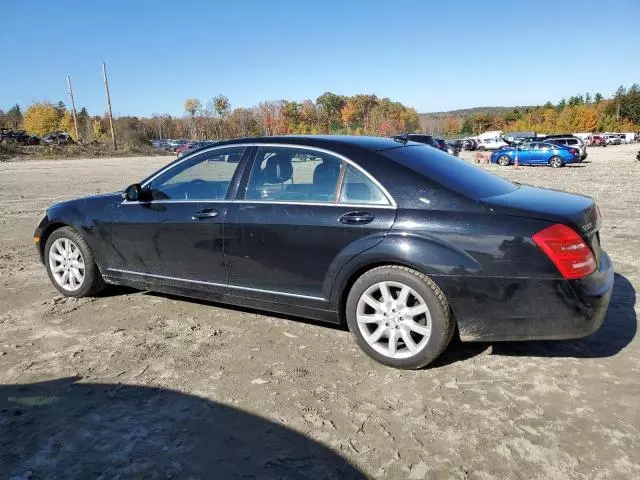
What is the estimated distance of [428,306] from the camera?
3391 millimetres

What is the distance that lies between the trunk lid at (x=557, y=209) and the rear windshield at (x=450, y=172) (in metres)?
0.13

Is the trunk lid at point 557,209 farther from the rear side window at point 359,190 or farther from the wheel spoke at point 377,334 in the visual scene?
the wheel spoke at point 377,334

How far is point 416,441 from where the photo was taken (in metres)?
2.73

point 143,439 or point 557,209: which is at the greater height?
point 557,209

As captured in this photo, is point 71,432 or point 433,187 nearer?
point 71,432

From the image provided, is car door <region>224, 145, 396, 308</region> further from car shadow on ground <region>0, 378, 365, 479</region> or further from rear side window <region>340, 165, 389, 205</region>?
car shadow on ground <region>0, 378, 365, 479</region>

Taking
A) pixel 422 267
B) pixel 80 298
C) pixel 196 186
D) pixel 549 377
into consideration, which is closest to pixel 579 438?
pixel 549 377

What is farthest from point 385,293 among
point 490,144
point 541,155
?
point 490,144

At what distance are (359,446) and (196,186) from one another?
2.71 metres

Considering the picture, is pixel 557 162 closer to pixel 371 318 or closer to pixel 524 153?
pixel 524 153

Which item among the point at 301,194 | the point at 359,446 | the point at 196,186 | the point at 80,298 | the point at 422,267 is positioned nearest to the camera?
the point at 359,446

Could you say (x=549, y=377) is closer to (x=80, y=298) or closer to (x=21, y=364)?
(x=21, y=364)

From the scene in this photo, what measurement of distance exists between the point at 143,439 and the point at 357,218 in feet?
6.24

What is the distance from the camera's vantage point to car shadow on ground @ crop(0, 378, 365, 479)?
251 centimetres
